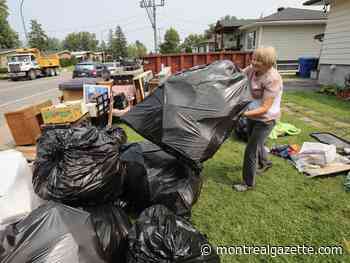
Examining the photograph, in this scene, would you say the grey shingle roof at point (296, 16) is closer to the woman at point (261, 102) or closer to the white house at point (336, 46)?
the white house at point (336, 46)

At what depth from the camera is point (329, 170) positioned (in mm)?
2795

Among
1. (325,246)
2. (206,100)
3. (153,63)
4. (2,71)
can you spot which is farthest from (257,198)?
(2,71)

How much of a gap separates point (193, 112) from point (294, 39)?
16.5 metres

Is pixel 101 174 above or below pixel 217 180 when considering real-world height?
above

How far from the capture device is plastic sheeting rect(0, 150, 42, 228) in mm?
1546

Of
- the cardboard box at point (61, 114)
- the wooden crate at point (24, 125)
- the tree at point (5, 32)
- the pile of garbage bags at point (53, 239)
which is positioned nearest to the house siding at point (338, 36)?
the cardboard box at point (61, 114)

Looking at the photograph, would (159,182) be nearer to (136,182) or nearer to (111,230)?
(136,182)

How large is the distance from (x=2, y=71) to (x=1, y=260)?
30.7 meters

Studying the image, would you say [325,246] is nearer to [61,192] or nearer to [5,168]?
[61,192]

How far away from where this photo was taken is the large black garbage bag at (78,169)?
64.2 inches

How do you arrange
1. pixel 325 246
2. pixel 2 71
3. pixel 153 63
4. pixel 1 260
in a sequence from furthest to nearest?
pixel 2 71, pixel 153 63, pixel 325 246, pixel 1 260

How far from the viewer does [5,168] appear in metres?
1.66

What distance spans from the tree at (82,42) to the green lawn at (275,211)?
89.8 metres

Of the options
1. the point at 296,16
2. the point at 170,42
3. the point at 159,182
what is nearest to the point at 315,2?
the point at 296,16
